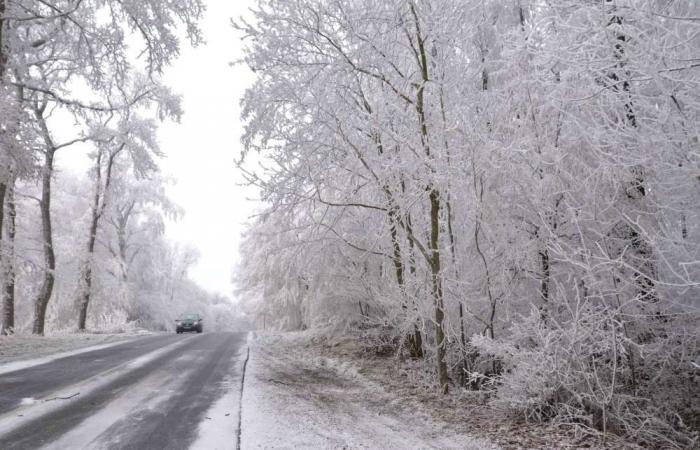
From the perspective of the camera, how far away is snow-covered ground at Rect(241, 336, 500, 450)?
4156 millimetres

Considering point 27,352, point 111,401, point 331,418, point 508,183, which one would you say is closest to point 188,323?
point 27,352

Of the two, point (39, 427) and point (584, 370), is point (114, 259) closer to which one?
point (39, 427)

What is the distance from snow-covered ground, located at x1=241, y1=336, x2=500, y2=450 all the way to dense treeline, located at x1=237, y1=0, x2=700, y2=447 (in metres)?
1.09

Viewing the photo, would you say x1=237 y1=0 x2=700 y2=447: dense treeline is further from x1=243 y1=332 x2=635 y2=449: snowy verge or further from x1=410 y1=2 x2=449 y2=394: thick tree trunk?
x1=243 y1=332 x2=635 y2=449: snowy verge

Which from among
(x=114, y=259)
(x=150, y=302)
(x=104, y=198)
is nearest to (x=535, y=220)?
(x=104, y=198)

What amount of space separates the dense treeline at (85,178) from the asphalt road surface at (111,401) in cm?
515

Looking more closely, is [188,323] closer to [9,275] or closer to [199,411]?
[9,275]

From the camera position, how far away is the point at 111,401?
17.0 ft

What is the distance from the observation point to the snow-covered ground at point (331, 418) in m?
4.16

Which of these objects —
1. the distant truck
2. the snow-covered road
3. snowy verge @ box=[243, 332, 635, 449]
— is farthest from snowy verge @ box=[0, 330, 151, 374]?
the distant truck

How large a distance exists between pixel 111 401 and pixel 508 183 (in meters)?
5.66

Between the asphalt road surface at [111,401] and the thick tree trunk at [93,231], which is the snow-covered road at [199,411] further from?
the thick tree trunk at [93,231]

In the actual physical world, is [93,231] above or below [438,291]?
above

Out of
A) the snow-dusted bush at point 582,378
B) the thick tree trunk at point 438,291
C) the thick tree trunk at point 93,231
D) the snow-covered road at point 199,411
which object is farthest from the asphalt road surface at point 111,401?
the thick tree trunk at point 93,231
